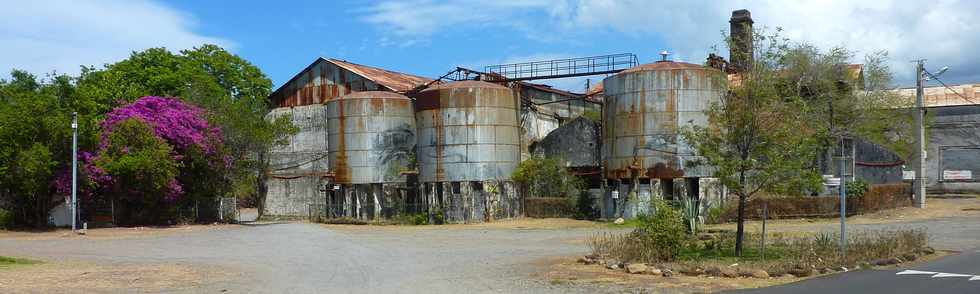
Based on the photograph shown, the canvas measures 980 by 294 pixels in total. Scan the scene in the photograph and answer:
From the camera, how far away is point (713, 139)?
21422mm

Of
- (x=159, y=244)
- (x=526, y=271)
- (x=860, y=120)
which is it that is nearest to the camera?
(x=526, y=271)

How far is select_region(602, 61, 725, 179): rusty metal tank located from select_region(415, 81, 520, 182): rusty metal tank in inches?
264

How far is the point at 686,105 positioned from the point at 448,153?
42.0 ft

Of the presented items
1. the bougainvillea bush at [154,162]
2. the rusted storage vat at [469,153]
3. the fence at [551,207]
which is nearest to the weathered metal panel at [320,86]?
the rusted storage vat at [469,153]

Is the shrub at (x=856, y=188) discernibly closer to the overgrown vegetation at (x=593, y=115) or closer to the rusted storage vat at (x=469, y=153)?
the rusted storage vat at (x=469, y=153)

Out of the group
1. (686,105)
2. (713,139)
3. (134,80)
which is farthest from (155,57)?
(713,139)

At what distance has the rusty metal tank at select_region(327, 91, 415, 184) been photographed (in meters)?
48.1

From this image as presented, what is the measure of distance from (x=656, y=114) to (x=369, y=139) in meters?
16.5

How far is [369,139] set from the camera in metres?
48.1

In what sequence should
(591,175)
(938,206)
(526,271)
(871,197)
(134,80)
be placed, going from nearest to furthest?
(526,271) < (871,197) < (938,206) < (591,175) < (134,80)

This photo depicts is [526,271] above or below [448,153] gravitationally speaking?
below

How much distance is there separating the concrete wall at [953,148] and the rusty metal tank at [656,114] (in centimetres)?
2188

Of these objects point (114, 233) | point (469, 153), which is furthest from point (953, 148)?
A: point (114, 233)

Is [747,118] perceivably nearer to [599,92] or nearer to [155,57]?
[599,92]
